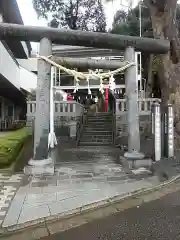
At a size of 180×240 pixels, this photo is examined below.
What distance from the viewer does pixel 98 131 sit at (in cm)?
1659

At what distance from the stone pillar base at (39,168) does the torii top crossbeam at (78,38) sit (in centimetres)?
347

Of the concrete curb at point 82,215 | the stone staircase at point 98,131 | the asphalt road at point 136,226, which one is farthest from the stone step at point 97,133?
the asphalt road at point 136,226

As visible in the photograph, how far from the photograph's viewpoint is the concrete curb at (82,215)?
4.64 meters

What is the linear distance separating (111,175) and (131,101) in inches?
99.0

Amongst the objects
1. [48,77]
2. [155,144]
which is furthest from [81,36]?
[155,144]

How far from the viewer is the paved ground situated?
551 cm

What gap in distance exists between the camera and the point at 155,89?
25.2m

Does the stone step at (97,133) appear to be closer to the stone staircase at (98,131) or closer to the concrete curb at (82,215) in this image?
the stone staircase at (98,131)

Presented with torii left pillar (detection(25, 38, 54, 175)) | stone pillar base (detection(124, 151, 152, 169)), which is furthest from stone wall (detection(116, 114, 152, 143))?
torii left pillar (detection(25, 38, 54, 175))

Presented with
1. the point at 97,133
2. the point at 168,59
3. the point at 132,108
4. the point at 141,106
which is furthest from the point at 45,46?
the point at 97,133

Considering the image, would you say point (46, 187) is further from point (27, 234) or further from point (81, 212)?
point (27, 234)

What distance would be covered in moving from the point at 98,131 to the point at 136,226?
1191 centimetres

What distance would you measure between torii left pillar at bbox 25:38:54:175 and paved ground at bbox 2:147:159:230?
52cm

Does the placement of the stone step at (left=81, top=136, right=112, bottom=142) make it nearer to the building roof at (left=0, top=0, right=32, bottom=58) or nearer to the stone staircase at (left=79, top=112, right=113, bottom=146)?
the stone staircase at (left=79, top=112, right=113, bottom=146)
